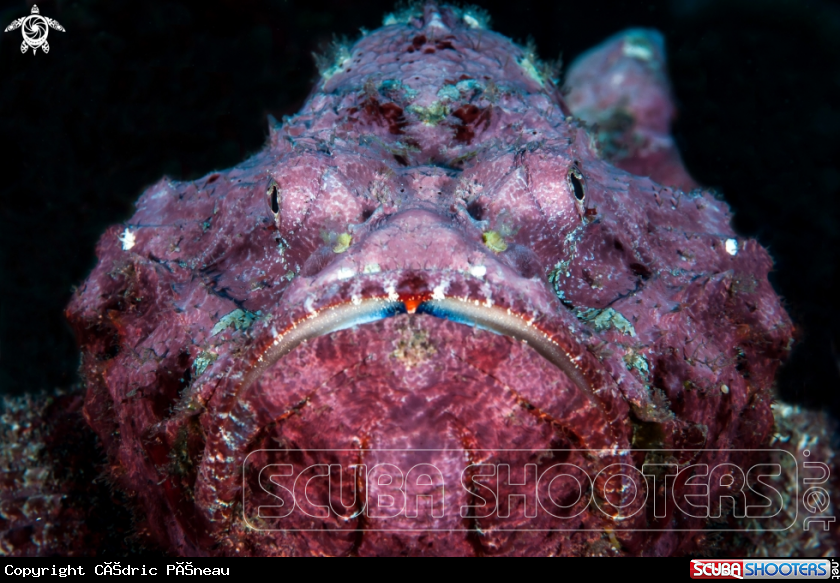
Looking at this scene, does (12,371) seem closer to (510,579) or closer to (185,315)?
(185,315)

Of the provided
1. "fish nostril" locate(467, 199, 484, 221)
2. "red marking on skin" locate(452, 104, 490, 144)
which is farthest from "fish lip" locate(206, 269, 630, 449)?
"red marking on skin" locate(452, 104, 490, 144)

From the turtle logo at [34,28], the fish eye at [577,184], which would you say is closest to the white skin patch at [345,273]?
the fish eye at [577,184]

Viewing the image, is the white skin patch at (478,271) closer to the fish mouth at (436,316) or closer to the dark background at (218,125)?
the fish mouth at (436,316)

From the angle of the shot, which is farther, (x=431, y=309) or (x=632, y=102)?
(x=632, y=102)

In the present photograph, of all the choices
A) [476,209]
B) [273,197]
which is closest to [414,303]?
[476,209]

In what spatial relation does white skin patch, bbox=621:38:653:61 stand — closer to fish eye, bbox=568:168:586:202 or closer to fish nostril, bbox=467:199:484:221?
fish eye, bbox=568:168:586:202

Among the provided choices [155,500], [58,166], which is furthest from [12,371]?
[155,500]

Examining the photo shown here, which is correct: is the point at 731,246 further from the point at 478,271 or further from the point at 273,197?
the point at 273,197
